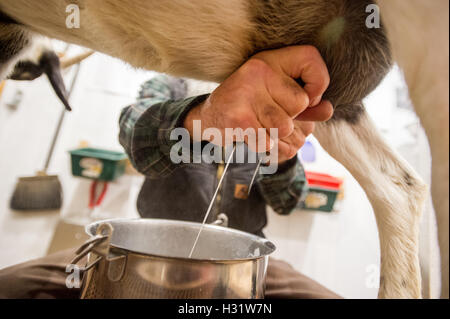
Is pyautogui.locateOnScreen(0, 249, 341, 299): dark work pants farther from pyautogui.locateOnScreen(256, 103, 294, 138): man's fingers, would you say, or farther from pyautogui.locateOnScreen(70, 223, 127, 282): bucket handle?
pyautogui.locateOnScreen(256, 103, 294, 138): man's fingers

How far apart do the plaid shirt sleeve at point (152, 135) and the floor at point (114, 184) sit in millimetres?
94

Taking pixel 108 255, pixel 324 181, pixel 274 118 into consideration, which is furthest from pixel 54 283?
pixel 324 181

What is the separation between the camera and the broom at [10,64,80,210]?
78cm

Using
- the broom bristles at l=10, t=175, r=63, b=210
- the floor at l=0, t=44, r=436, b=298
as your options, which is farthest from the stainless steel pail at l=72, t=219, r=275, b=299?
the broom bristles at l=10, t=175, r=63, b=210

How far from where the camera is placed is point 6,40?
0.58m

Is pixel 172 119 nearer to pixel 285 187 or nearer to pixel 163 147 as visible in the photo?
pixel 163 147

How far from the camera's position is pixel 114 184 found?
1.11 m

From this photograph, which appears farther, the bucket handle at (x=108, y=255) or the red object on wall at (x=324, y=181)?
the red object on wall at (x=324, y=181)

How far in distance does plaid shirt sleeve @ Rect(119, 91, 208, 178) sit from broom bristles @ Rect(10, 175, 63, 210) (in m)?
0.28

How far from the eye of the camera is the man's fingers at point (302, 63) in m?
0.39

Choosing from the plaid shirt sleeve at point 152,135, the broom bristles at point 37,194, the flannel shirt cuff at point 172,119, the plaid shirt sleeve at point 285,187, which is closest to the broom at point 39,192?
the broom bristles at point 37,194

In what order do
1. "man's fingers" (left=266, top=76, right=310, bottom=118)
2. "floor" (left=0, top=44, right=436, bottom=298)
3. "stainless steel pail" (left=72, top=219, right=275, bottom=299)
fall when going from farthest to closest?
"floor" (left=0, top=44, right=436, bottom=298)
"man's fingers" (left=266, top=76, right=310, bottom=118)
"stainless steel pail" (left=72, top=219, right=275, bottom=299)

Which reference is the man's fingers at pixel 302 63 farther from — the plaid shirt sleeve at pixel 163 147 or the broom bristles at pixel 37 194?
the broom bristles at pixel 37 194

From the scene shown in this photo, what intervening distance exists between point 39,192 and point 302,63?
0.86 m
